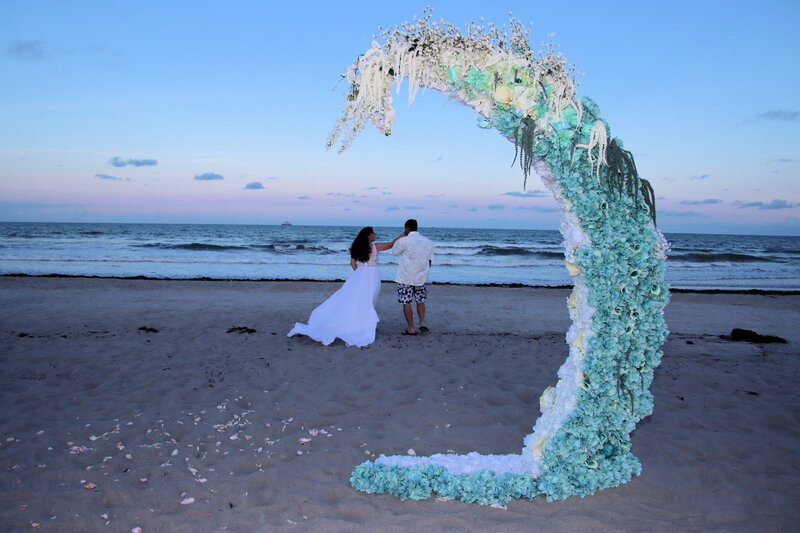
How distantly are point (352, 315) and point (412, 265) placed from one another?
4.48 feet

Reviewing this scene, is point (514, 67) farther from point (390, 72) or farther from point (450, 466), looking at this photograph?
point (450, 466)

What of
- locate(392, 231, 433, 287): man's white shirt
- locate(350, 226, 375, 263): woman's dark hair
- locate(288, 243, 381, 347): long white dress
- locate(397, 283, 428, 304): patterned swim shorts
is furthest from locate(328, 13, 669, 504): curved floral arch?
locate(397, 283, 428, 304): patterned swim shorts

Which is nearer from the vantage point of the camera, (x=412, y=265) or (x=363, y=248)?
(x=363, y=248)

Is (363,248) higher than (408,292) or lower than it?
higher

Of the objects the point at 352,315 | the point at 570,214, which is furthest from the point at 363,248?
the point at 570,214

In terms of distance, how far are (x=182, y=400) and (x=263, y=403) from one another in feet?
2.75

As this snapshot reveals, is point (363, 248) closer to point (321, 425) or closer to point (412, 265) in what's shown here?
point (412, 265)

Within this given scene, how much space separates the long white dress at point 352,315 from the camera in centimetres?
756

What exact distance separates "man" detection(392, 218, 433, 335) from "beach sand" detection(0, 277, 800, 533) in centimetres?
64

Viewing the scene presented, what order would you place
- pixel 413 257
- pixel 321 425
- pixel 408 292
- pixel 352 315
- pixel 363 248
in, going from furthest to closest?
pixel 408 292 → pixel 413 257 → pixel 363 248 → pixel 352 315 → pixel 321 425

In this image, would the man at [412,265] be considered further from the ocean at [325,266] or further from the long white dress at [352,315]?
the ocean at [325,266]

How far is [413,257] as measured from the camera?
327 inches

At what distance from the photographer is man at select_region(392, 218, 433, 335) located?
326 inches

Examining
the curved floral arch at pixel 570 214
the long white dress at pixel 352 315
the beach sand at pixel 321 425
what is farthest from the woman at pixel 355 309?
the curved floral arch at pixel 570 214
